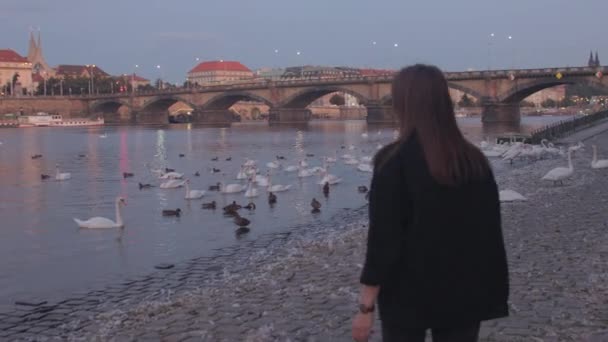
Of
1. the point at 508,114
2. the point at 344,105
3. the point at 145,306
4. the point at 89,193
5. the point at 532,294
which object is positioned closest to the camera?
the point at 532,294

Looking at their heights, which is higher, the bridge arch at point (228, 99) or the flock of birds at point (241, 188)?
the bridge arch at point (228, 99)

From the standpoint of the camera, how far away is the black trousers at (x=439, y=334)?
109 inches

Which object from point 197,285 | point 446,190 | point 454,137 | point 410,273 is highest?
point 454,137

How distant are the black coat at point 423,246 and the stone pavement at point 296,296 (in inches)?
101

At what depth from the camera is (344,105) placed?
171625 mm

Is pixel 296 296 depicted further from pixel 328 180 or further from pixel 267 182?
pixel 328 180

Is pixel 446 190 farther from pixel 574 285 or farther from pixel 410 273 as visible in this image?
pixel 574 285

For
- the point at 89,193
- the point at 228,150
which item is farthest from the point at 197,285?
the point at 228,150

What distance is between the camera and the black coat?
105 inches

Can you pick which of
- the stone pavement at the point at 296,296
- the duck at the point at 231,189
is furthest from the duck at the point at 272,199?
the stone pavement at the point at 296,296

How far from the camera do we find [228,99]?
103 m

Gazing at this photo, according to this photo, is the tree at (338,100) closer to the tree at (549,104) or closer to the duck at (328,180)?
the tree at (549,104)

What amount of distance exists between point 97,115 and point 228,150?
268 ft

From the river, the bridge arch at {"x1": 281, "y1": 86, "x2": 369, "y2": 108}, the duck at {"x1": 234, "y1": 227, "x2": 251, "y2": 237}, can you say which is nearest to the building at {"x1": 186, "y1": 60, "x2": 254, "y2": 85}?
the bridge arch at {"x1": 281, "y1": 86, "x2": 369, "y2": 108}
